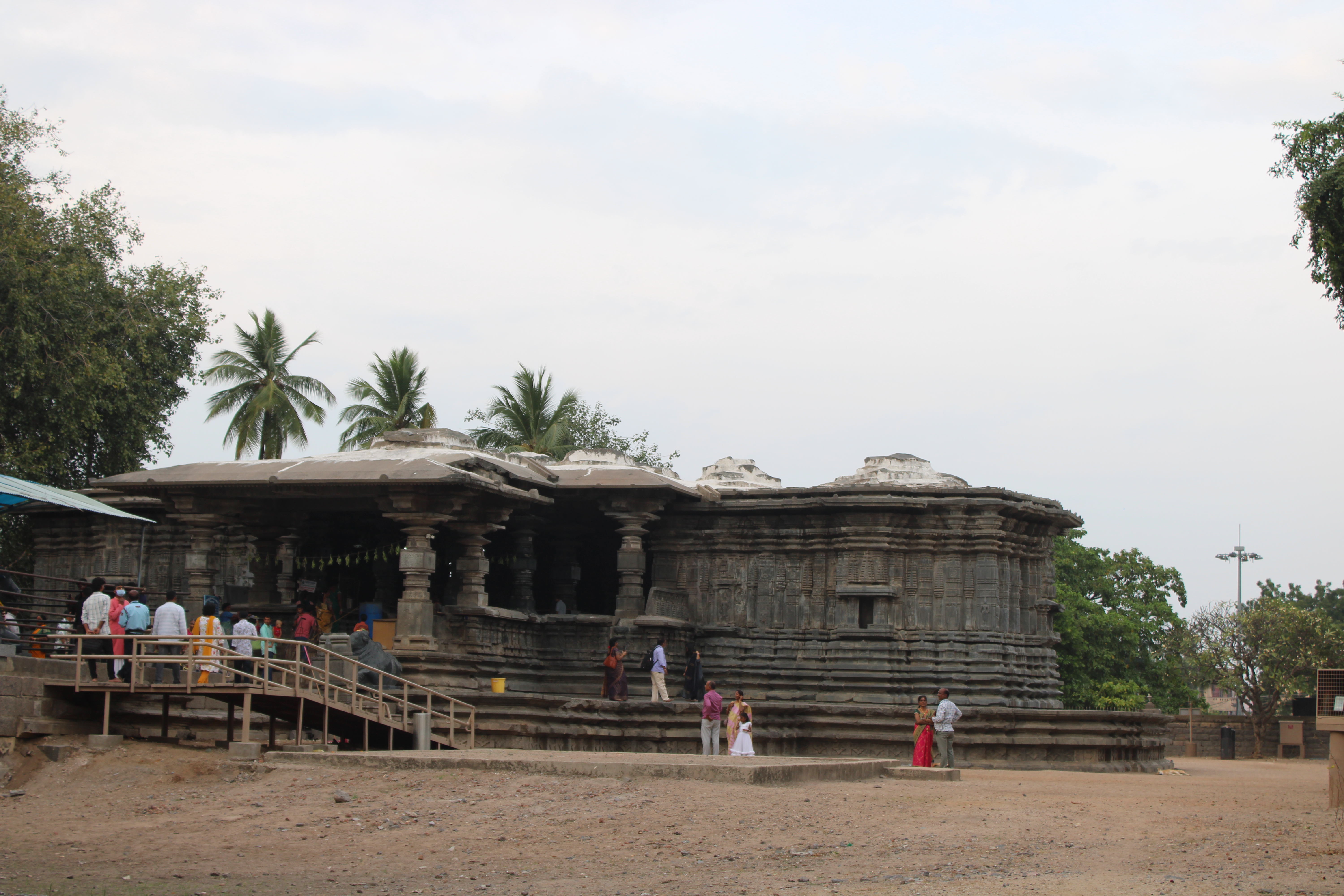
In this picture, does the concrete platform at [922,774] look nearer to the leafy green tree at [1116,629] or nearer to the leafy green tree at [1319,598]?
the leafy green tree at [1116,629]

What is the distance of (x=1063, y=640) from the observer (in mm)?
41406

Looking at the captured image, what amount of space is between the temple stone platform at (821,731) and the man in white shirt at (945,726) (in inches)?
55.3

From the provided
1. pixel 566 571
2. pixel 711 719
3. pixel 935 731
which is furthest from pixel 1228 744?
pixel 711 719

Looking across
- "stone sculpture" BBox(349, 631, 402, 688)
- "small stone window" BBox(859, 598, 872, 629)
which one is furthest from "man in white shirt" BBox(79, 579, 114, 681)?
"small stone window" BBox(859, 598, 872, 629)

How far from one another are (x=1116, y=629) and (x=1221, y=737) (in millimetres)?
4125

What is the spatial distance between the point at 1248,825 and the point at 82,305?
2571 centimetres

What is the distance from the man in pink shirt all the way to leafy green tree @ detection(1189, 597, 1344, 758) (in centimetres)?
2994

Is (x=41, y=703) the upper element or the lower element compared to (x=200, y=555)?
lower

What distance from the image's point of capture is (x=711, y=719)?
759 inches

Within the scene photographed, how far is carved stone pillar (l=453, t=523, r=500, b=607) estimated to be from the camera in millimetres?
23562

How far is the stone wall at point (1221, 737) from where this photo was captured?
41.5m

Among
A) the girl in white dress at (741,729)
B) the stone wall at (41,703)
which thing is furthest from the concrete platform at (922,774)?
the stone wall at (41,703)

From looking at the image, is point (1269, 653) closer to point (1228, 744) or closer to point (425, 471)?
point (1228, 744)

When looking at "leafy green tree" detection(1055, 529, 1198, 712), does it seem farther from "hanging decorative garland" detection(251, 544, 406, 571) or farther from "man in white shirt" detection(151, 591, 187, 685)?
"man in white shirt" detection(151, 591, 187, 685)
